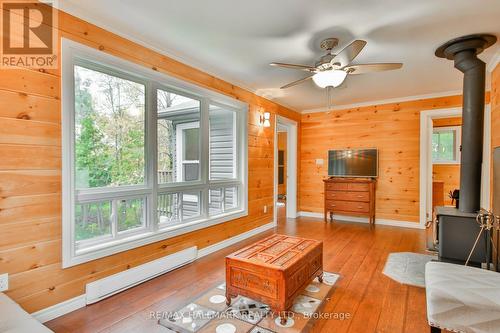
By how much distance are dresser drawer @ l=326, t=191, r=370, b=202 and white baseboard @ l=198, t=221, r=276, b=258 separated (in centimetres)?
132

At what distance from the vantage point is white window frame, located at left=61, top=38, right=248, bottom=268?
2117 mm

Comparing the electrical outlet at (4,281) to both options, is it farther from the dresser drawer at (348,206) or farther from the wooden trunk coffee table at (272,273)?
the dresser drawer at (348,206)

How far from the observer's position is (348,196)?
5164mm

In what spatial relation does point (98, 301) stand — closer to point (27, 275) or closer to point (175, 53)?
point (27, 275)

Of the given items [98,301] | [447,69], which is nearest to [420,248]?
[447,69]

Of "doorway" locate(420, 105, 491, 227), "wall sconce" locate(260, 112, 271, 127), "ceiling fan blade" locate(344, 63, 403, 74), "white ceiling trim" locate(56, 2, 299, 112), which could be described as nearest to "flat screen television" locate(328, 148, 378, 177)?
"doorway" locate(420, 105, 491, 227)

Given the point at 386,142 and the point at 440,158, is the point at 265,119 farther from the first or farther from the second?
the point at 440,158

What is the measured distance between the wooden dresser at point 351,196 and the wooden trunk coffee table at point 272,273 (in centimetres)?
302

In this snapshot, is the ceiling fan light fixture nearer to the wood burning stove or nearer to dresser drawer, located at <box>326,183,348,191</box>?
the wood burning stove

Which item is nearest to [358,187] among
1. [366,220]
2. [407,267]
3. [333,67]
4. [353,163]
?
[353,163]

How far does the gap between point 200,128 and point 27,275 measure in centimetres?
229

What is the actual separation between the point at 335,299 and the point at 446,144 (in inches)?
270

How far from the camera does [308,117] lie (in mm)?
Answer: 6105

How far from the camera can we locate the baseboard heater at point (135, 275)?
226 centimetres
